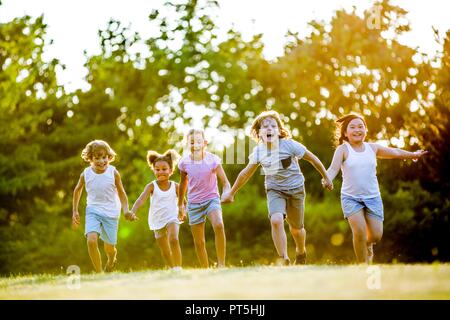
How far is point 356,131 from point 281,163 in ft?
3.44

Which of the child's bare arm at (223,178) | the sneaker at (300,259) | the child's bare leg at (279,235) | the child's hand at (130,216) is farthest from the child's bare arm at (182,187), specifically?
the sneaker at (300,259)

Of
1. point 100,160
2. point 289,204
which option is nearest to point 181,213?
point 100,160

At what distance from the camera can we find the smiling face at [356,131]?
32.6 ft

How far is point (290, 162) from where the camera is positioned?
1028cm

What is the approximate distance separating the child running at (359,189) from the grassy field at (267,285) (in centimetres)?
120

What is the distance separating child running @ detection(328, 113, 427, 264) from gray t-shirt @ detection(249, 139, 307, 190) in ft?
1.97

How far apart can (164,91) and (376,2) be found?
9696mm

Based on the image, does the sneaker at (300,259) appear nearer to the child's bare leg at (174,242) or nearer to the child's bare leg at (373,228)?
the child's bare leg at (373,228)

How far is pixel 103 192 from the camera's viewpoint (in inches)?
435

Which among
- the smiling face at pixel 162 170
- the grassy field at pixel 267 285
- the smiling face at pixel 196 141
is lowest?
the grassy field at pixel 267 285

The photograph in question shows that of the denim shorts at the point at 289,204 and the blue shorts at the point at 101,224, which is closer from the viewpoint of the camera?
the denim shorts at the point at 289,204

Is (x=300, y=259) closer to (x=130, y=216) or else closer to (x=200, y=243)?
(x=200, y=243)
